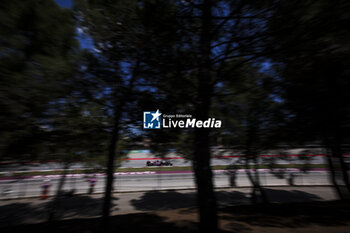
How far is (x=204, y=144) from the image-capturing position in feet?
9.91

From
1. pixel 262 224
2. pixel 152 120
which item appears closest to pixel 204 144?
pixel 152 120

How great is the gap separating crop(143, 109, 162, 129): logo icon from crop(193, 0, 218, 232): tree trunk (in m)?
0.80

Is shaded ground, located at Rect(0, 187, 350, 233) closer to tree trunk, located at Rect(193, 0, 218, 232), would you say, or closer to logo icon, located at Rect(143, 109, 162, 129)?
tree trunk, located at Rect(193, 0, 218, 232)

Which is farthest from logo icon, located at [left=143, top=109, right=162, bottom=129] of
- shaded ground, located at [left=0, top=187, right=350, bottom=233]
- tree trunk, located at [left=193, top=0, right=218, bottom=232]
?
shaded ground, located at [left=0, top=187, right=350, bottom=233]

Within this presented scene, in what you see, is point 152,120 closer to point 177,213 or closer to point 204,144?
point 204,144

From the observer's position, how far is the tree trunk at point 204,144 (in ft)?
8.92

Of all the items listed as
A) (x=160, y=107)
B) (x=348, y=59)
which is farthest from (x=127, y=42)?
(x=348, y=59)

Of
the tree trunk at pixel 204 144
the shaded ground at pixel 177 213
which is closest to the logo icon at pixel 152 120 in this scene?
the tree trunk at pixel 204 144

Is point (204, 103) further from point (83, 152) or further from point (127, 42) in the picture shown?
point (83, 152)

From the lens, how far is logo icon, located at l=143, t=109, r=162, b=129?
3.25 metres

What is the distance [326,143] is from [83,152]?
16.9 feet

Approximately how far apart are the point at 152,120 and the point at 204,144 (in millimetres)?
1190

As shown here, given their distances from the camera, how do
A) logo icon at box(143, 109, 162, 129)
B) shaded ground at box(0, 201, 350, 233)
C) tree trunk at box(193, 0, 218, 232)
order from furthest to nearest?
shaded ground at box(0, 201, 350, 233) < logo icon at box(143, 109, 162, 129) < tree trunk at box(193, 0, 218, 232)

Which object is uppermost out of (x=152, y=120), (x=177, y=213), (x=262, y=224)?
(x=152, y=120)
